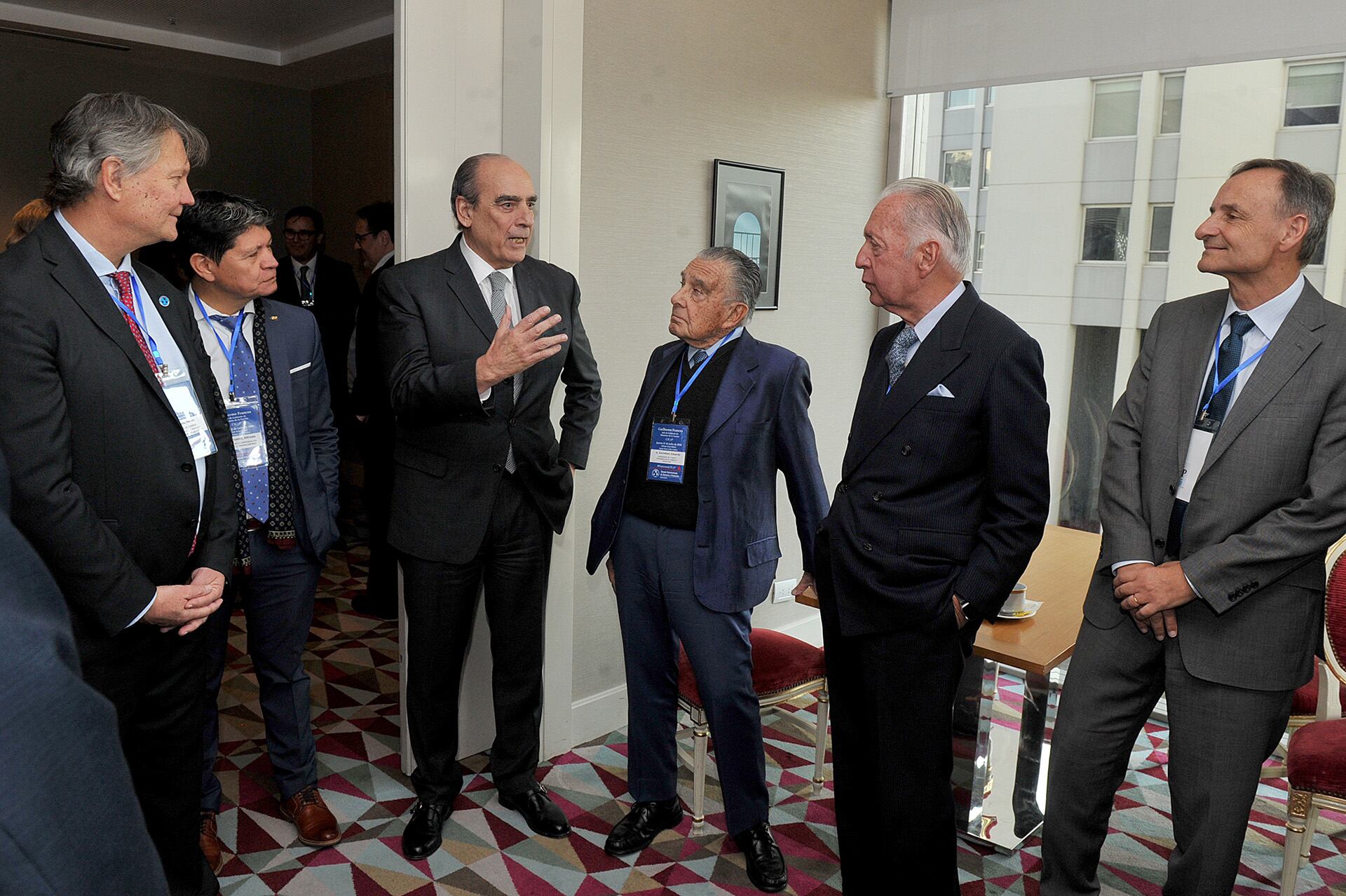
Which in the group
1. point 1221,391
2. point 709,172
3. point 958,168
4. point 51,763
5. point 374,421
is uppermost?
point 958,168

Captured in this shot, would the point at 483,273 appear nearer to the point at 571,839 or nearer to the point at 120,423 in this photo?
the point at 120,423

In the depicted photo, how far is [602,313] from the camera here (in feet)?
11.8

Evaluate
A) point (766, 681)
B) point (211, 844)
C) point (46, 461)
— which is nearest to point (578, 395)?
point (766, 681)

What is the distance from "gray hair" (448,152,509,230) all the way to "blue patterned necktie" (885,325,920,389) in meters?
1.27

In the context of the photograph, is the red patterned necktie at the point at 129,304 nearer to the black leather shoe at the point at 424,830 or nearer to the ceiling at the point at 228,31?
the black leather shoe at the point at 424,830

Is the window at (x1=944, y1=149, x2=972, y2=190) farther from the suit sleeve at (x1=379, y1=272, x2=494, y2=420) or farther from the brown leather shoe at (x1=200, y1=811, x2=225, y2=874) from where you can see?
the brown leather shoe at (x1=200, y1=811, x2=225, y2=874)

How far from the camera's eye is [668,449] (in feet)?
9.09

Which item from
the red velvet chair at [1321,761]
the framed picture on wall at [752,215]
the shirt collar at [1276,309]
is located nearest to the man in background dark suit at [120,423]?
the framed picture on wall at [752,215]

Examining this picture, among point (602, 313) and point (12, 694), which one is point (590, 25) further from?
point (12, 694)

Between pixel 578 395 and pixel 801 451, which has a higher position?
pixel 578 395

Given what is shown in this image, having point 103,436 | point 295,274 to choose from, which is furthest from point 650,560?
point 295,274

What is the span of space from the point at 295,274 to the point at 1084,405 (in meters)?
4.28

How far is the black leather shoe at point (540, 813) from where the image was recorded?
2998 millimetres

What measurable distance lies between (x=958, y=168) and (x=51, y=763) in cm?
474
